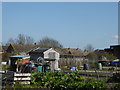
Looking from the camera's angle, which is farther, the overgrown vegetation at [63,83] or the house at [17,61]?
the house at [17,61]

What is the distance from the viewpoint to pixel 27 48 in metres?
67.8

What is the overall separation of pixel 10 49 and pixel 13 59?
39.5 metres

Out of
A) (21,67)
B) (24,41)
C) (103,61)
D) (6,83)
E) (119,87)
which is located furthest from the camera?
(24,41)

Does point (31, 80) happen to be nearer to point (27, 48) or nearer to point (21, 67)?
point (21, 67)

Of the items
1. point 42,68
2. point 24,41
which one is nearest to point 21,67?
point 42,68

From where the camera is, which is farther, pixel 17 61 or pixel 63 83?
pixel 17 61

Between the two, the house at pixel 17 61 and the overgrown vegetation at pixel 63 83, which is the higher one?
the house at pixel 17 61

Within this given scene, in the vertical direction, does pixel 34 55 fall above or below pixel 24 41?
below

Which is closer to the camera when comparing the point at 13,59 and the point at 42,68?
the point at 42,68

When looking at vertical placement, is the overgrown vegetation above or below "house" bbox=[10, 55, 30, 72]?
below

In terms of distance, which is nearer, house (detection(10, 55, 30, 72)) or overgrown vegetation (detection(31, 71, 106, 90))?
overgrown vegetation (detection(31, 71, 106, 90))

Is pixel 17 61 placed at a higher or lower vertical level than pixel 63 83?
higher

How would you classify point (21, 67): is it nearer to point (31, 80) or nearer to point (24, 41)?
point (31, 80)

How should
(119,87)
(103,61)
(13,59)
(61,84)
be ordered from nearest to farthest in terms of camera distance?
(119,87), (61,84), (13,59), (103,61)
